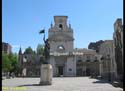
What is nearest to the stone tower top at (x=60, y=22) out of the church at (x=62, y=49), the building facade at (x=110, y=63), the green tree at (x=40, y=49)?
the church at (x=62, y=49)

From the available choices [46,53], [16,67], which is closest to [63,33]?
[16,67]

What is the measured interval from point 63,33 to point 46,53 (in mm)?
57990

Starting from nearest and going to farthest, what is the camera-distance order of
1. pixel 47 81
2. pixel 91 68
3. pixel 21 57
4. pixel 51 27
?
Answer: pixel 47 81
pixel 51 27
pixel 91 68
pixel 21 57

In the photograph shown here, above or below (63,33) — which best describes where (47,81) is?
below

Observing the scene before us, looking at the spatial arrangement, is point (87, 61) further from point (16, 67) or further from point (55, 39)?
point (16, 67)

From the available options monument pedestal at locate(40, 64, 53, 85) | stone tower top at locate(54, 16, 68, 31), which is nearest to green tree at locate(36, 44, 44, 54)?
stone tower top at locate(54, 16, 68, 31)

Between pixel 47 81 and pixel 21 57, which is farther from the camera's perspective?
pixel 21 57

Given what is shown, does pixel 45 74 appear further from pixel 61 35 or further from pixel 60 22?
pixel 61 35

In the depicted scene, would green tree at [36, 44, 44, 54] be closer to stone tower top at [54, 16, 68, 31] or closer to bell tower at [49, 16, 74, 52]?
bell tower at [49, 16, 74, 52]

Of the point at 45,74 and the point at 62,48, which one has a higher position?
the point at 62,48

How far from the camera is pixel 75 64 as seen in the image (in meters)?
97.7

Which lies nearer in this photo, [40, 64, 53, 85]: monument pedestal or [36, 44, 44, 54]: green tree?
[40, 64, 53, 85]: monument pedestal

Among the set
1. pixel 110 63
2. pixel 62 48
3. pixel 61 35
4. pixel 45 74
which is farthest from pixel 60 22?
pixel 45 74

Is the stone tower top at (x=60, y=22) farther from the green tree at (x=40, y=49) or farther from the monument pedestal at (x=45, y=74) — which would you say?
the monument pedestal at (x=45, y=74)
